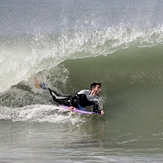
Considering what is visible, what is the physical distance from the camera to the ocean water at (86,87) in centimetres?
799

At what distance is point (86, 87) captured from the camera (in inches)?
527

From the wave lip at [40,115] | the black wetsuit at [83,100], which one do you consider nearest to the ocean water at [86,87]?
the wave lip at [40,115]

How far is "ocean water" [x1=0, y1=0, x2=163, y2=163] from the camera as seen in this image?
7.99 meters

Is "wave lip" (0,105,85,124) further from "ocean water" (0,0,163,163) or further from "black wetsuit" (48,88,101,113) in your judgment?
"black wetsuit" (48,88,101,113)

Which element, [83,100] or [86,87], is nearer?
[83,100]

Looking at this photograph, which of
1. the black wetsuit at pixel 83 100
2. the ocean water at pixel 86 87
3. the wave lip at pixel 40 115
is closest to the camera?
the ocean water at pixel 86 87

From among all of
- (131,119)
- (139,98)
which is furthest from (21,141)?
(139,98)

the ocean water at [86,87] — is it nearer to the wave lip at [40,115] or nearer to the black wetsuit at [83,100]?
the wave lip at [40,115]

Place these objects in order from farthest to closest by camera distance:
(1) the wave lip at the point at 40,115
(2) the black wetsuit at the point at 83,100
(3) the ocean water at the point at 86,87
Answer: (2) the black wetsuit at the point at 83,100 → (1) the wave lip at the point at 40,115 → (3) the ocean water at the point at 86,87

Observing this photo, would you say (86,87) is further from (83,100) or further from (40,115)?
(40,115)

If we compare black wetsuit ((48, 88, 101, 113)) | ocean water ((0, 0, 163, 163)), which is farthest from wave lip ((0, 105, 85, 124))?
black wetsuit ((48, 88, 101, 113))

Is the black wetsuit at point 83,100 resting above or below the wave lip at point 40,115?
above

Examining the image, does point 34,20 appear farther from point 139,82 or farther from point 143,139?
point 143,139

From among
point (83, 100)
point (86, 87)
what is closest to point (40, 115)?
point (83, 100)
